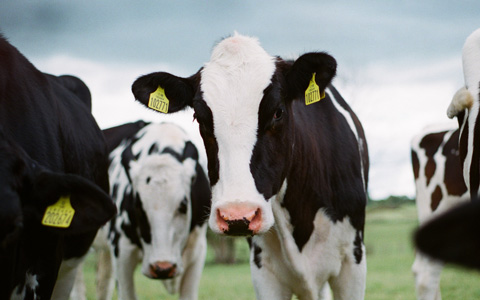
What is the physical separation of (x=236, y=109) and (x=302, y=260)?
4.54 ft

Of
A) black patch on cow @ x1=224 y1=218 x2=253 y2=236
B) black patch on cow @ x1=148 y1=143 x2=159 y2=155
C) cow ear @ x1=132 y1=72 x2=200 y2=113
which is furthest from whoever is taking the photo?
black patch on cow @ x1=148 y1=143 x2=159 y2=155

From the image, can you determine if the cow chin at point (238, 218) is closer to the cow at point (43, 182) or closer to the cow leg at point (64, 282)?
the cow at point (43, 182)

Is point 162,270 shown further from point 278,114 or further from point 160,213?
point 278,114

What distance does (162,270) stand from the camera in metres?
7.40

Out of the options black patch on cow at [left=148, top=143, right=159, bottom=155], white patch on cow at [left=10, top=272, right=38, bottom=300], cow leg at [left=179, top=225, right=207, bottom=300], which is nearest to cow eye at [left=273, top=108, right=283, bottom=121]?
white patch on cow at [left=10, top=272, right=38, bottom=300]

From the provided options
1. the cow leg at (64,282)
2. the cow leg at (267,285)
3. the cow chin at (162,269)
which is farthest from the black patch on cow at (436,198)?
the cow leg at (64,282)

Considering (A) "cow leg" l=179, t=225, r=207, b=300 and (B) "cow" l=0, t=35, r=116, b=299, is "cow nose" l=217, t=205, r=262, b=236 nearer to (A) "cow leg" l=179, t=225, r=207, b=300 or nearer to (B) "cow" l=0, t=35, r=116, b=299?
(B) "cow" l=0, t=35, r=116, b=299

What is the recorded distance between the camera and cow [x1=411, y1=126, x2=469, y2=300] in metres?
8.57

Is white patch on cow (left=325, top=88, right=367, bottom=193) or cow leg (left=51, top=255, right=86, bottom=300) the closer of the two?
cow leg (left=51, top=255, right=86, bottom=300)

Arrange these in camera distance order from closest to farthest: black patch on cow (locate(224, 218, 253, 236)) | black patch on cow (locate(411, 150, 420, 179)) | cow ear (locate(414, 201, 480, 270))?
cow ear (locate(414, 201, 480, 270)) → black patch on cow (locate(224, 218, 253, 236)) → black patch on cow (locate(411, 150, 420, 179))

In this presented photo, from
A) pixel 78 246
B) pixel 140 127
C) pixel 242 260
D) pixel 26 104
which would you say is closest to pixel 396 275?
pixel 140 127

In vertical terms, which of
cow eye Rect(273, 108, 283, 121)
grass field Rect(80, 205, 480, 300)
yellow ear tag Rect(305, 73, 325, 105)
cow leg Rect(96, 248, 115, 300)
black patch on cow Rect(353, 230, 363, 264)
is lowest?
grass field Rect(80, 205, 480, 300)

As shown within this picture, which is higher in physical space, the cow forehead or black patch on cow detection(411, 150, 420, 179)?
the cow forehead

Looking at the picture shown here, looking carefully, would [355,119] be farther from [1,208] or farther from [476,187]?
[1,208]
